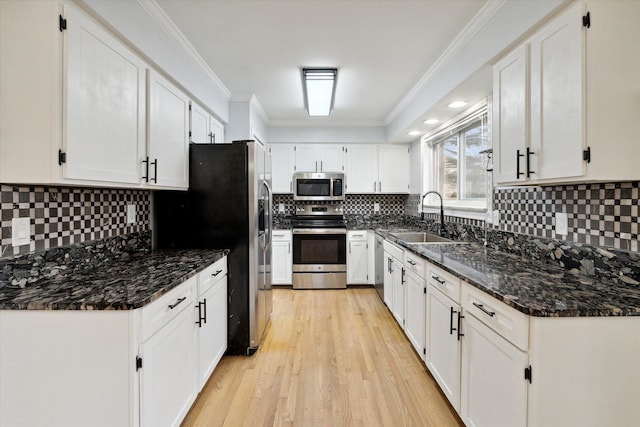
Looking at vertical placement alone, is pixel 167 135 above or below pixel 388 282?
above

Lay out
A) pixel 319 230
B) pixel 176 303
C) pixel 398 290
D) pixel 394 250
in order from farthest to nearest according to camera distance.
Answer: pixel 319 230 < pixel 394 250 < pixel 398 290 < pixel 176 303

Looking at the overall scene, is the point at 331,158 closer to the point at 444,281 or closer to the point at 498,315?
the point at 444,281

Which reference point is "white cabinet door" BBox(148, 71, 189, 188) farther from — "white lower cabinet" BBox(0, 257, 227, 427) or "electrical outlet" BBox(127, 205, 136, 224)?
"white lower cabinet" BBox(0, 257, 227, 427)

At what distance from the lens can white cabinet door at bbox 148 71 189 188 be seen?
1938 millimetres

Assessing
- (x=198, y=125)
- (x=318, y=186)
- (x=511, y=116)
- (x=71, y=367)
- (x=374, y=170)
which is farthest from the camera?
(x=374, y=170)

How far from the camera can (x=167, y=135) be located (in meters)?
2.14

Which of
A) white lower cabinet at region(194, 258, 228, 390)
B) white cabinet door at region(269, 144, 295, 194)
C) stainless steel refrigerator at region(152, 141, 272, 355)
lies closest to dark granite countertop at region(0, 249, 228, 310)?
white lower cabinet at region(194, 258, 228, 390)

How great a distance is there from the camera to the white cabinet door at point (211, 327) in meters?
1.93

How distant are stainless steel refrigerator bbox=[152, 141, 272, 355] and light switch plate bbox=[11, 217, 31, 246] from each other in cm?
105

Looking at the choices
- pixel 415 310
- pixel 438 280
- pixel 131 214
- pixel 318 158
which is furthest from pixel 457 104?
pixel 131 214

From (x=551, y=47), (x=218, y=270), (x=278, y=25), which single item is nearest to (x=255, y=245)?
(x=218, y=270)

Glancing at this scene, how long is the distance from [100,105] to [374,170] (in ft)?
12.3

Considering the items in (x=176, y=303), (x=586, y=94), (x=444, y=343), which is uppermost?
(x=586, y=94)

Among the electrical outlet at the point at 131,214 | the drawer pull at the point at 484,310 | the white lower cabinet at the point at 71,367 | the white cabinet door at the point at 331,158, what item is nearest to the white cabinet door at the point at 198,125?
the electrical outlet at the point at 131,214
